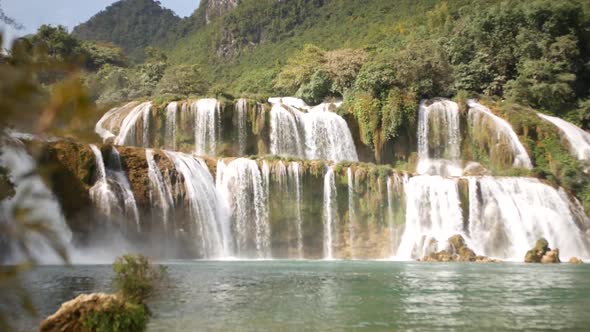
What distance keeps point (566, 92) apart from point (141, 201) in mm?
32690

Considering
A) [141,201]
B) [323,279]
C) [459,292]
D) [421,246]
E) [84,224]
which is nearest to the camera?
[459,292]

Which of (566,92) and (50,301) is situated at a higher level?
(566,92)

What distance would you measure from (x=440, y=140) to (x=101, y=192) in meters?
23.5

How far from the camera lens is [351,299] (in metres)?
13.0

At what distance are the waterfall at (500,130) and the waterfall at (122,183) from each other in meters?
23.5

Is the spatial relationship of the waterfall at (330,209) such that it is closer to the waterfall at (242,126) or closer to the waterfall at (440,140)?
the waterfall at (242,126)

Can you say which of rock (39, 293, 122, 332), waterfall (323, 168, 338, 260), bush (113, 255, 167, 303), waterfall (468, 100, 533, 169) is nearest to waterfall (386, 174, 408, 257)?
waterfall (323, 168, 338, 260)

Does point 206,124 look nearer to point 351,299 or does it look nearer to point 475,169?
point 475,169

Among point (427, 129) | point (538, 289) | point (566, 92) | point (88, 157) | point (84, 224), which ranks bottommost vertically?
point (538, 289)

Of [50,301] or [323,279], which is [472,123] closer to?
[323,279]

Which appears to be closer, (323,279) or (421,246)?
(323,279)

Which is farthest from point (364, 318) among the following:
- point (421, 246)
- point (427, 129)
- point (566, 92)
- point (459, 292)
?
point (566, 92)

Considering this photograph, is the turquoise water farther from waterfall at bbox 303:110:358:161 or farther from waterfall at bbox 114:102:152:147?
waterfall at bbox 303:110:358:161

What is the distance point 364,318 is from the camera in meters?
10.3
